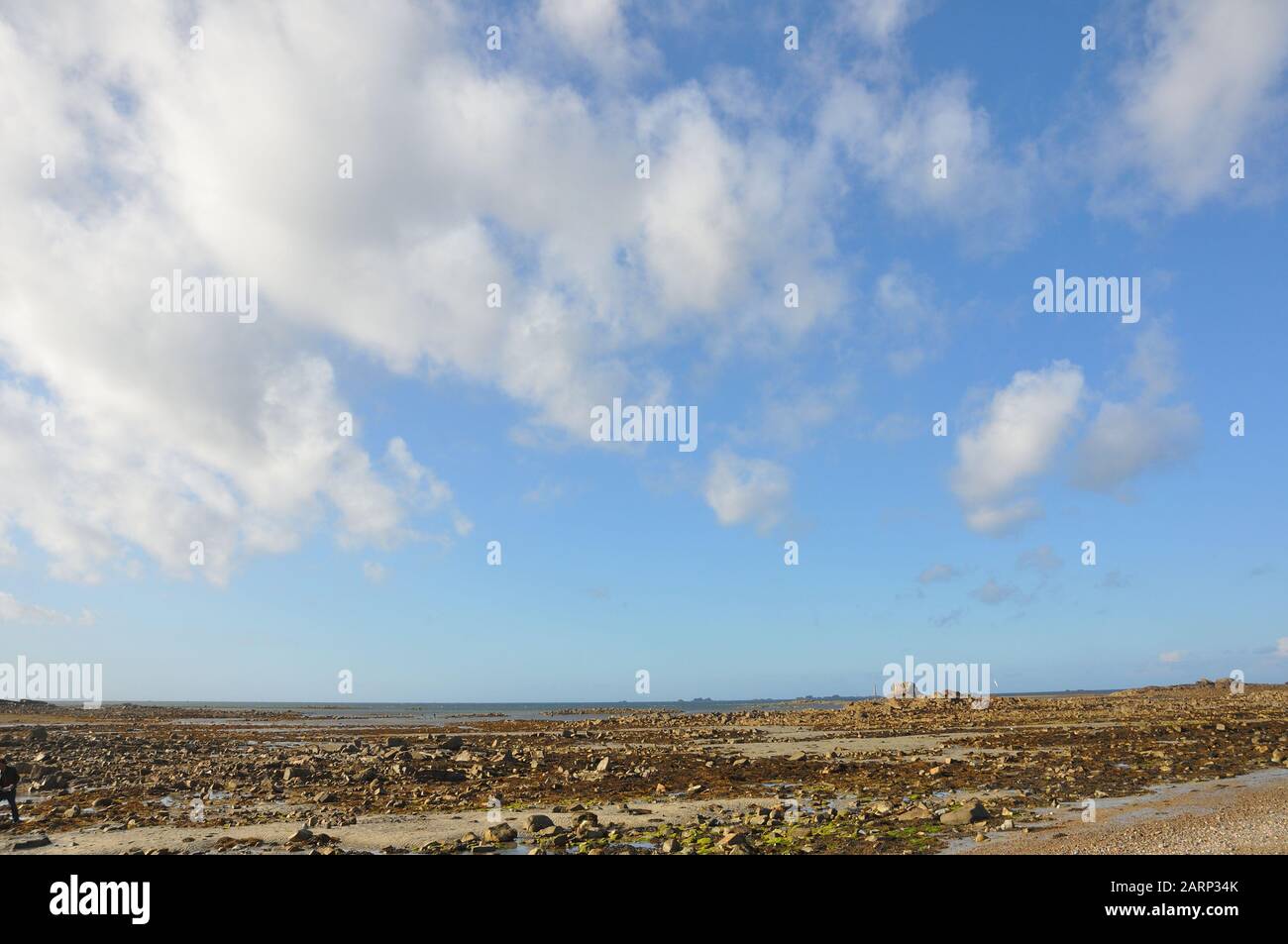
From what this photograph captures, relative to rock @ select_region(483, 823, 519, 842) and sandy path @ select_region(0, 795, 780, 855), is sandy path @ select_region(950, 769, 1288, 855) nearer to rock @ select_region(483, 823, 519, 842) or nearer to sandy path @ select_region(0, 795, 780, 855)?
sandy path @ select_region(0, 795, 780, 855)

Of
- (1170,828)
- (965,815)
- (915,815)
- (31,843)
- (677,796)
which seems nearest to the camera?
(1170,828)

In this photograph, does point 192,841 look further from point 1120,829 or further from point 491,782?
point 1120,829

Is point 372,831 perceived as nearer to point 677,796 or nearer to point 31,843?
point 31,843

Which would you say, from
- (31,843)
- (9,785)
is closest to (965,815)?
(31,843)

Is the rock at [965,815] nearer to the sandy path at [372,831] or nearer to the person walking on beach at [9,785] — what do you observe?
the sandy path at [372,831]

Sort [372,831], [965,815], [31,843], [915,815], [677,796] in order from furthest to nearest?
[677,796] < [915,815] < [372,831] < [965,815] < [31,843]

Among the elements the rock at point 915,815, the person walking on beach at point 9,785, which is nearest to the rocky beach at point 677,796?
the rock at point 915,815
